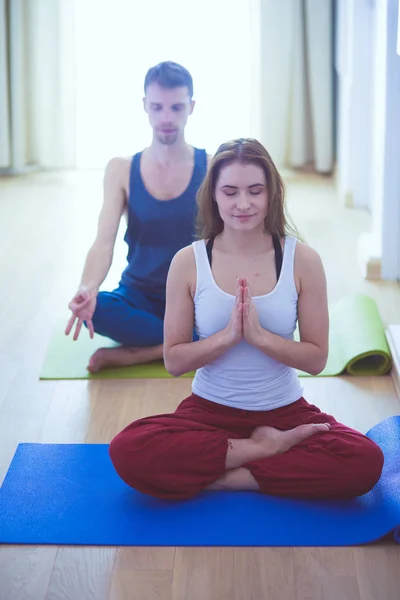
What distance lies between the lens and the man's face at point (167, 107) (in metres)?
2.93

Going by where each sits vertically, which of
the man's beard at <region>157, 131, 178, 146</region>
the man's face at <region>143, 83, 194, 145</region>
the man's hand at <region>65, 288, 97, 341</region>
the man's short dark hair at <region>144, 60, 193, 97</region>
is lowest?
the man's hand at <region>65, 288, 97, 341</region>

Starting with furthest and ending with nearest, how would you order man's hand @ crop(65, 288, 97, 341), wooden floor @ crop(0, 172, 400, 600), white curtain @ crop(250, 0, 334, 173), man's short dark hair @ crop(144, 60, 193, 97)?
white curtain @ crop(250, 0, 334, 173), man's short dark hair @ crop(144, 60, 193, 97), man's hand @ crop(65, 288, 97, 341), wooden floor @ crop(0, 172, 400, 600)

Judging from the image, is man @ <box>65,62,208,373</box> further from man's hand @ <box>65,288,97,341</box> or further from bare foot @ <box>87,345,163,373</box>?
man's hand @ <box>65,288,97,341</box>

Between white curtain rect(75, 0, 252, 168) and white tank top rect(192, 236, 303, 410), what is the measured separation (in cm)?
342

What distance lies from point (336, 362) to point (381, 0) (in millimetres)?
1635

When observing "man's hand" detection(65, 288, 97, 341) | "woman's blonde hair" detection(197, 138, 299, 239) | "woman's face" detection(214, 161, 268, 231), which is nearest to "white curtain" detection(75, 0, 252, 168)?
"man's hand" detection(65, 288, 97, 341)

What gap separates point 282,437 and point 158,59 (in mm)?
3664

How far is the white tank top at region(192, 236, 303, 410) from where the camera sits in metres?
2.27

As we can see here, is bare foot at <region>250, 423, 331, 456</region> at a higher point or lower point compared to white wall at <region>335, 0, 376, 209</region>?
lower

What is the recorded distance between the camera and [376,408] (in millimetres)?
2789

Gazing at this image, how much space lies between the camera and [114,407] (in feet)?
9.28

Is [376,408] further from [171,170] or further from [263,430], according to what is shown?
[171,170]

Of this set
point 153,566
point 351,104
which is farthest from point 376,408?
point 351,104

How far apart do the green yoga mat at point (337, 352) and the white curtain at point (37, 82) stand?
2.56m
